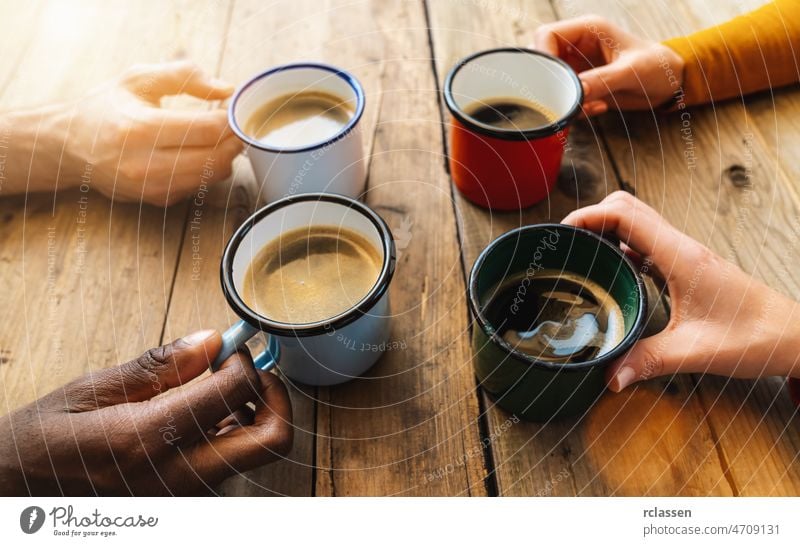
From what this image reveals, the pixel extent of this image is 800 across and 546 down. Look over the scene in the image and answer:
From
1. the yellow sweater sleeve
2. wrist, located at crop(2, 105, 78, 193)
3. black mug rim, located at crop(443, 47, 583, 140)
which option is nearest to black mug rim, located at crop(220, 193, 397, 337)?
black mug rim, located at crop(443, 47, 583, 140)

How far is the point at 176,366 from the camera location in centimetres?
37

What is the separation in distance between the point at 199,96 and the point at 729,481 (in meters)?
0.47

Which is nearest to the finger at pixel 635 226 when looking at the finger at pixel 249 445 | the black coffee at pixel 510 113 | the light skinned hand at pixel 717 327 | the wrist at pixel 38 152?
the light skinned hand at pixel 717 327

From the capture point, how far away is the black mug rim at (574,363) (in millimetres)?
339

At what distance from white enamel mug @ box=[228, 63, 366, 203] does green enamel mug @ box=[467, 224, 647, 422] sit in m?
0.14

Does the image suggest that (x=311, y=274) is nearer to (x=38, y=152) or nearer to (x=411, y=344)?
(x=411, y=344)

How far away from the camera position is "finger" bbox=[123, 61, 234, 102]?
0.51m

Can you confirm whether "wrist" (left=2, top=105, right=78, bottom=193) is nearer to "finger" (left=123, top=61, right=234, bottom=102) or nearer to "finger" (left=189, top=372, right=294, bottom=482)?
"finger" (left=123, top=61, right=234, bottom=102)

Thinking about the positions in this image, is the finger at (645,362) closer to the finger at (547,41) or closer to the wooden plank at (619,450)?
the wooden plank at (619,450)

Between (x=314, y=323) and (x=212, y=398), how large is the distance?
74 millimetres

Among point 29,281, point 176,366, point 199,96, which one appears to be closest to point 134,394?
point 176,366

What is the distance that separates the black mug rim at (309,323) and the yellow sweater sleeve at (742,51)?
316mm

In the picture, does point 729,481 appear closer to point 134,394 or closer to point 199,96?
point 134,394

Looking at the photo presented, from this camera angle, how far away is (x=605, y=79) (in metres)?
0.53
